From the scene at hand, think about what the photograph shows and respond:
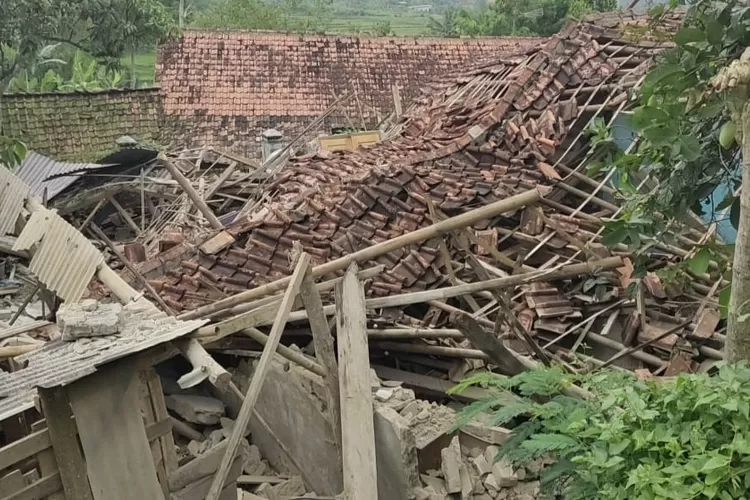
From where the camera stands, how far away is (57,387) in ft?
11.2

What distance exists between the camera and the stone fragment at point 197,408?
6.15 m

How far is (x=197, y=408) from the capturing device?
20.2ft

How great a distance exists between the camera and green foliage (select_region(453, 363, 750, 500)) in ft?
7.52

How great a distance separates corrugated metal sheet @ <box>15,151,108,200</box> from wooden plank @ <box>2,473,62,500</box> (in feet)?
25.2

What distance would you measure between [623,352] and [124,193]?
8222 millimetres

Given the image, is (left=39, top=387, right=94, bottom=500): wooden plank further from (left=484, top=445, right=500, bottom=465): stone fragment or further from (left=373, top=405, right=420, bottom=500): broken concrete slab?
(left=484, top=445, right=500, bottom=465): stone fragment

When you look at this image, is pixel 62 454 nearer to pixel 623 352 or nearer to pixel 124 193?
pixel 623 352

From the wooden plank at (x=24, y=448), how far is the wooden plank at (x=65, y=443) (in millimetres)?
37

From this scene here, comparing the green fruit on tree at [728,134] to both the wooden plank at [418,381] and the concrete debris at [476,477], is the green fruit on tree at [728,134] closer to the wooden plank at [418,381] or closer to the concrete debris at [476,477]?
the concrete debris at [476,477]

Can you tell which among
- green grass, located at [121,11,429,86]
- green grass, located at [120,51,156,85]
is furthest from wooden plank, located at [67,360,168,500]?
green grass, located at [121,11,429,86]

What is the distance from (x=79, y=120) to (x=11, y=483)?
43.2 ft

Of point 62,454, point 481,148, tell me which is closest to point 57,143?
point 481,148

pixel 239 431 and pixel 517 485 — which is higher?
pixel 239 431

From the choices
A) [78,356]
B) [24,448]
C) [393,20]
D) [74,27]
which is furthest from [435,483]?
[393,20]
